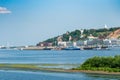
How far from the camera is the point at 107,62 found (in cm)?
5756

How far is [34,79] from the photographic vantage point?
51.3 m

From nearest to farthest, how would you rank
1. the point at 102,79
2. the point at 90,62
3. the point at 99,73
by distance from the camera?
the point at 102,79
the point at 99,73
the point at 90,62

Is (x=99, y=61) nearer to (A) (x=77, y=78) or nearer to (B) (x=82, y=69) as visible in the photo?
(B) (x=82, y=69)

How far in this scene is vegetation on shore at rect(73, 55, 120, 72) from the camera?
5588 centimetres

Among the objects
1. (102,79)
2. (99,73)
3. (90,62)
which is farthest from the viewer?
(90,62)

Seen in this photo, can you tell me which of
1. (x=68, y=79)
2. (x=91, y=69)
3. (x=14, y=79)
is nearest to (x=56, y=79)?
(x=68, y=79)

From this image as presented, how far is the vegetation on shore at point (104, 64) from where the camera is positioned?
55875mm

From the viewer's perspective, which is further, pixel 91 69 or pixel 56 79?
pixel 91 69

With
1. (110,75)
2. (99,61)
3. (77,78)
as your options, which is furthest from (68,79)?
(99,61)

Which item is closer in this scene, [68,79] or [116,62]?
[68,79]

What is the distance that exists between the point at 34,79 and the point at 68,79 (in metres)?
3.59

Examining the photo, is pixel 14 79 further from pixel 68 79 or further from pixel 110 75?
pixel 110 75

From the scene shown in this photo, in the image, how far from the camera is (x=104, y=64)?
58.1 meters

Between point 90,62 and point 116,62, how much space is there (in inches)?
181
